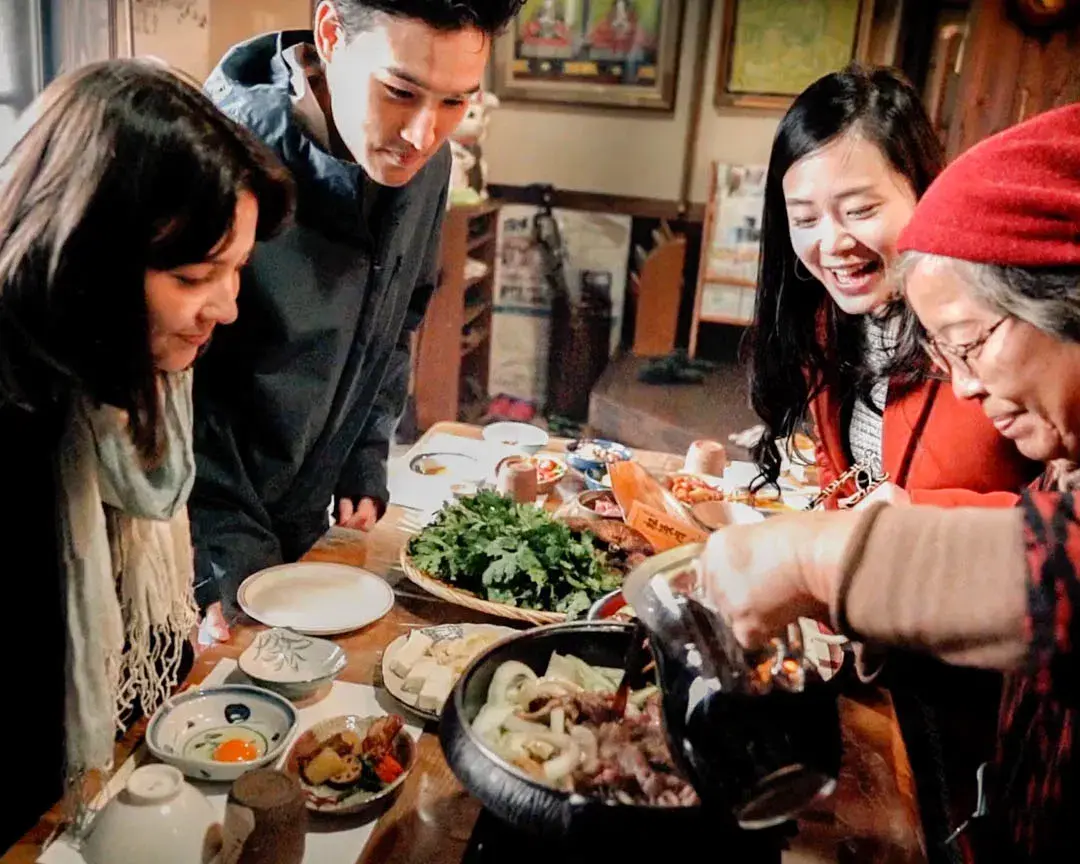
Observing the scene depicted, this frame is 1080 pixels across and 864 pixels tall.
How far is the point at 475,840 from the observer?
1.07 meters

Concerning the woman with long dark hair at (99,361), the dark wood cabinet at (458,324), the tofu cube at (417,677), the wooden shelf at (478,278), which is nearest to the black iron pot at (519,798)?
the tofu cube at (417,677)

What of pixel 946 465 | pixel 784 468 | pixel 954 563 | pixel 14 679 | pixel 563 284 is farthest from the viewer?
pixel 563 284

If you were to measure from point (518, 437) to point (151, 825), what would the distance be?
1.62 meters

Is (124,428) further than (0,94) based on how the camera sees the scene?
No

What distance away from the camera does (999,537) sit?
30.2 inches

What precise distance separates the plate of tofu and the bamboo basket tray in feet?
0.09

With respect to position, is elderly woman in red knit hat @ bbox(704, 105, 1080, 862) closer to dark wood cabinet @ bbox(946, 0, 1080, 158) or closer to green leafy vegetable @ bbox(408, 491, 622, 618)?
green leafy vegetable @ bbox(408, 491, 622, 618)

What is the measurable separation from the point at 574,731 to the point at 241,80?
146cm

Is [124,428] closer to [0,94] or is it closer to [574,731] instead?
[574,731]

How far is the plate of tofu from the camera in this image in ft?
4.45

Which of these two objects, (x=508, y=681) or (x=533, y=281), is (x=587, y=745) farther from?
(x=533, y=281)

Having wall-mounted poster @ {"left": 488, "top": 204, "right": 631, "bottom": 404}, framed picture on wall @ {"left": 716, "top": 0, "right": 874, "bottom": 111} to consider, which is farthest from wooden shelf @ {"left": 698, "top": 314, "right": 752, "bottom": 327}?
A: framed picture on wall @ {"left": 716, "top": 0, "right": 874, "bottom": 111}

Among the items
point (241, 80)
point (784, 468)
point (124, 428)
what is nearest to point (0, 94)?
point (241, 80)

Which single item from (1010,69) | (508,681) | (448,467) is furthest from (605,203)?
(508,681)
